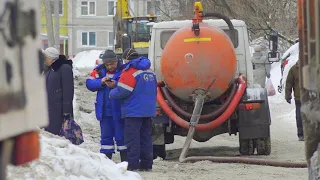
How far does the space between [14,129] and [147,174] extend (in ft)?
22.8

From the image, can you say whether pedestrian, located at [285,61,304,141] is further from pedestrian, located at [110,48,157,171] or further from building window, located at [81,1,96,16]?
building window, located at [81,1,96,16]

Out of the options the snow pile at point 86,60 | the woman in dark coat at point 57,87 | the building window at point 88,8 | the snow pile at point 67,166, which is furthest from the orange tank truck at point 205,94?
the building window at point 88,8

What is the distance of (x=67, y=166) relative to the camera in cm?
827

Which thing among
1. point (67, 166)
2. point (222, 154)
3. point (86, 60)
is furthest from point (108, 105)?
point (86, 60)

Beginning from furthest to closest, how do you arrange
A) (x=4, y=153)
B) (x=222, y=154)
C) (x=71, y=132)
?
(x=222, y=154) < (x=71, y=132) < (x=4, y=153)

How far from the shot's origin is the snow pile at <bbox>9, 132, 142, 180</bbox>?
782cm

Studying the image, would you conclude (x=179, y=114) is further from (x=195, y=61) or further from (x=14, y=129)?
(x=14, y=129)

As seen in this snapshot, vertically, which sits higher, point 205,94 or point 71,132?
point 205,94

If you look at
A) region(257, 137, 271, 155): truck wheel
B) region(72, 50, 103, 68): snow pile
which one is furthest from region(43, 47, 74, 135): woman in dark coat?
region(72, 50, 103, 68): snow pile

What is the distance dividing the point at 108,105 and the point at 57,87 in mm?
718

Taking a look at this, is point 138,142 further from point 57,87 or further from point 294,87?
point 294,87

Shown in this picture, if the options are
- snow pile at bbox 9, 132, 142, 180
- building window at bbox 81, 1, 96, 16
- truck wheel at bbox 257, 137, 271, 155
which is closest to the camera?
snow pile at bbox 9, 132, 142, 180

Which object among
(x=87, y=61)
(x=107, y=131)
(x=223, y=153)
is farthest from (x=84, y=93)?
(x=87, y=61)

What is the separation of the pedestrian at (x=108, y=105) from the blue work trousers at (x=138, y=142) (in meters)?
0.27
